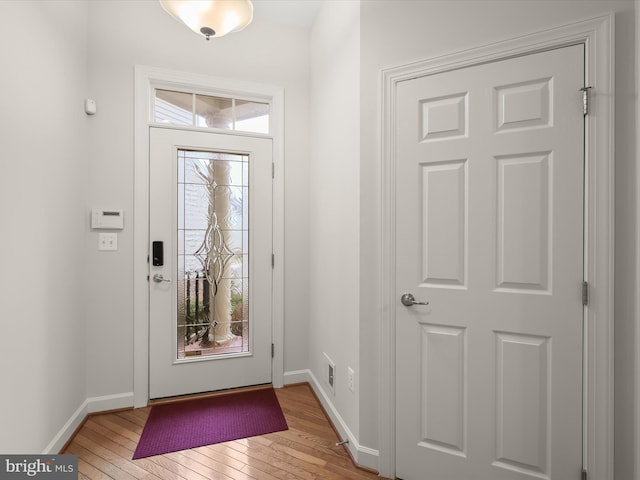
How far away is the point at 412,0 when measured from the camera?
1573 mm

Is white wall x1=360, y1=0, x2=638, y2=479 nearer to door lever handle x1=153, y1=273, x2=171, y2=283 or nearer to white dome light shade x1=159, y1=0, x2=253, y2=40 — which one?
white dome light shade x1=159, y1=0, x2=253, y2=40

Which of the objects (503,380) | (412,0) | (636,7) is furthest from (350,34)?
(503,380)

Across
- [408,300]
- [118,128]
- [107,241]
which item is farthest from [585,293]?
[118,128]

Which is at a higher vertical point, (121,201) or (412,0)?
(412,0)

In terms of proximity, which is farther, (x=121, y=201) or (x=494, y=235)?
(x=121, y=201)

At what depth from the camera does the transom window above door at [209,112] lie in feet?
7.70

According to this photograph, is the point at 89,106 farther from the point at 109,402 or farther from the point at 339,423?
the point at 339,423

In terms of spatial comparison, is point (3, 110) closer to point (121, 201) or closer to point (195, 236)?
point (121, 201)

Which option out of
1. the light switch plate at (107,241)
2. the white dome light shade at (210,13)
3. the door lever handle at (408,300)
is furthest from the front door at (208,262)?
the door lever handle at (408,300)

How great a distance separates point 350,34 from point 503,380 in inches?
79.3

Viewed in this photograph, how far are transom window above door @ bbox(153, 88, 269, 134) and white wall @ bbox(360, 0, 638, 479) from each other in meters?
1.16

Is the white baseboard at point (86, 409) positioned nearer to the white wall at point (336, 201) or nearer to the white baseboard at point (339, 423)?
the white baseboard at point (339, 423)

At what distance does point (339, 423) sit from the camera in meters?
1.96

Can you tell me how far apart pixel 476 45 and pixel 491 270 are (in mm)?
1037
